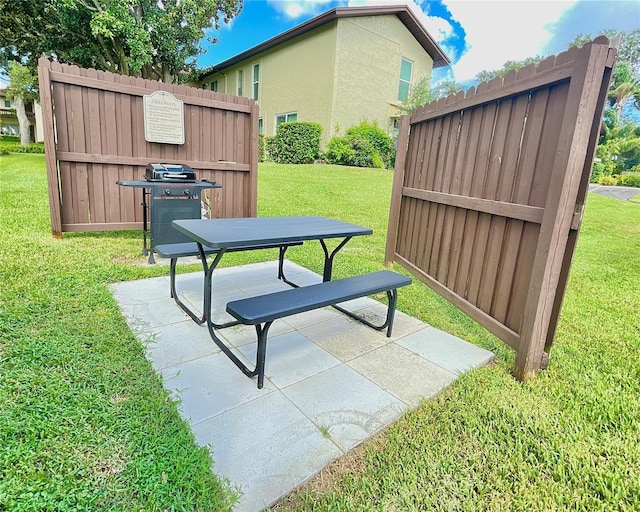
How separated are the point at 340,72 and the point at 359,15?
2.28 meters

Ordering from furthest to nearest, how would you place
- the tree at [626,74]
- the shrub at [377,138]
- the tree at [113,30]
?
the tree at [626,74] → the shrub at [377,138] → the tree at [113,30]

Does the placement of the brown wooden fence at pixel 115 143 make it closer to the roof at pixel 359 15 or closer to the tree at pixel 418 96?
the roof at pixel 359 15

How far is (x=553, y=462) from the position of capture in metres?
1.63

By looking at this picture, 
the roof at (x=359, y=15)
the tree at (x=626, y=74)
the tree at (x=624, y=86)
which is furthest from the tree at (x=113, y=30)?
the tree at (x=624, y=86)

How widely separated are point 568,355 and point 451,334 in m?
0.79

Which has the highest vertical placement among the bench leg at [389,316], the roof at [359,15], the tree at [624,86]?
the tree at [624,86]

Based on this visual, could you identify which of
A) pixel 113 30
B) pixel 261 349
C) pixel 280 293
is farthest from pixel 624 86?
pixel 261 349

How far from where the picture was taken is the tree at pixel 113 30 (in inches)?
466

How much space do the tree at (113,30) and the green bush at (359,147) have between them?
6772 mm

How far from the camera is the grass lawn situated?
1.42 metres

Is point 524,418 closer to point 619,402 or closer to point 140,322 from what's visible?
point 619,402

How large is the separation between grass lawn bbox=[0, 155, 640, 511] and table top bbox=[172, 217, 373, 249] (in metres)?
0.86

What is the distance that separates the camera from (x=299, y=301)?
2.23m

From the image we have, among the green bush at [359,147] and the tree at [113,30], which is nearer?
the tree at [113,30]
